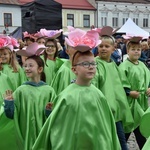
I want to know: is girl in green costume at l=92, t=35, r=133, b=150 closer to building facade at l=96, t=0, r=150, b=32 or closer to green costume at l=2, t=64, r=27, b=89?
green costume at l=2, t=64, r=27, b=89

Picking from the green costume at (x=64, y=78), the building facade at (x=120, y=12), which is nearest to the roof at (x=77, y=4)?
the building facade at (x=120, y=12)

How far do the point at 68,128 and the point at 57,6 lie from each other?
981 cm

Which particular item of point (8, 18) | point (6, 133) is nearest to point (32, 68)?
point (6, 133)

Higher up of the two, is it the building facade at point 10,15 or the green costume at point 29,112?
the building facade at point 10,15

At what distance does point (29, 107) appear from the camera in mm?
4324

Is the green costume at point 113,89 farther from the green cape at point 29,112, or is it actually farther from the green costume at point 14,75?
the green costume at point 14,75

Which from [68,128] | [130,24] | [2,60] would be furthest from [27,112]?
[130,24]

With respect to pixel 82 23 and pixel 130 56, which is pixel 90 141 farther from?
pixel 82 23

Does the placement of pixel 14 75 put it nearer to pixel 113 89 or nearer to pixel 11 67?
pixel 11 67

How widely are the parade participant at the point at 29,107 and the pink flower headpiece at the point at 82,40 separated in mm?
937

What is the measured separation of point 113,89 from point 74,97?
169 centimetres

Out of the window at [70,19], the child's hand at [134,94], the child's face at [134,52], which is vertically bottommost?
the child's hand at [134,94]

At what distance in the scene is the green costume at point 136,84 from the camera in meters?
5.45

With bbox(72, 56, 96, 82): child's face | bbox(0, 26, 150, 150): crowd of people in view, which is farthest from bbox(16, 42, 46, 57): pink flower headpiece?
bbox(72, 56, 96, 82): child's face
